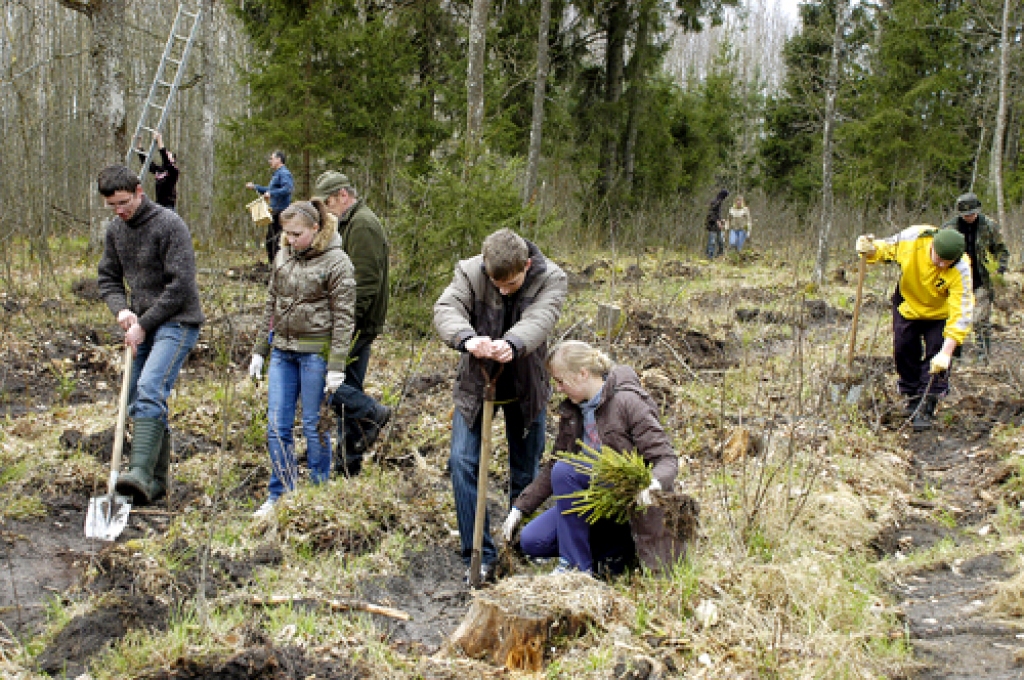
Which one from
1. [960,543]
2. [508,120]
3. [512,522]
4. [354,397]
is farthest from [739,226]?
[512,522]

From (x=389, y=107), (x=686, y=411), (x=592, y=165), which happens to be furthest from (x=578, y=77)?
(x=686, y=411)

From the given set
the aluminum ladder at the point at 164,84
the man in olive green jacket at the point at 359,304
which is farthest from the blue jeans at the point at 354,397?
the aluminum ladder at the point at 164,84

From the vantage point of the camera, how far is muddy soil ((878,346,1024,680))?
131 inches

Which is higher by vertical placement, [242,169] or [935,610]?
[242,169]

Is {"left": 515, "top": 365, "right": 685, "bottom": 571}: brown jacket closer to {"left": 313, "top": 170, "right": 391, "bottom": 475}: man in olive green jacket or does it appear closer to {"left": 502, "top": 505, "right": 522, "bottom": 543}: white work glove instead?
{"left": 502, "top": 505, "right": 522, "bottom": 543}: white work glove

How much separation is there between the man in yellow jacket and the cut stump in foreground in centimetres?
425

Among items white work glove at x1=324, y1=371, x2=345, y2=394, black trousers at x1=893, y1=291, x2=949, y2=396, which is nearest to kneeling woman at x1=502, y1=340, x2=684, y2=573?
white work glove at x1=324, y1=371, x2=345, y2=394

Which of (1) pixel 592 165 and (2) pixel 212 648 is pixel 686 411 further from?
(1) pixel 592 165

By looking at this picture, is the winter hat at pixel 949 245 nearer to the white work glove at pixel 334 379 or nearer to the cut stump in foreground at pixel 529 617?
the cut stump in foreground at pixel 529 617

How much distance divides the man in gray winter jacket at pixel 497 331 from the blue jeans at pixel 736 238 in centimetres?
1633

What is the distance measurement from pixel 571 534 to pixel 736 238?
16757 mm

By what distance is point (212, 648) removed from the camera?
10.6ft

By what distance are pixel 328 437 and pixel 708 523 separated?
238cm

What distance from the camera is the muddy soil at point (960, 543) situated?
10.9 feet
